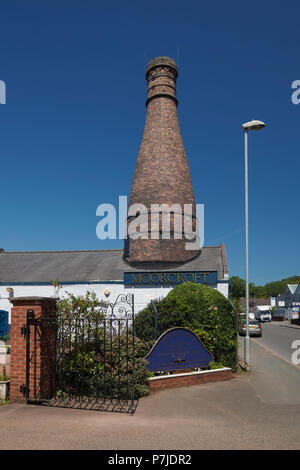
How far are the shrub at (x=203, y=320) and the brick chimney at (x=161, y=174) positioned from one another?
1113 centimetres

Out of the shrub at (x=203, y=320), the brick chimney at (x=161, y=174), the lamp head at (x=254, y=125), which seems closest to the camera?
the shrub at (x=203, y=320)

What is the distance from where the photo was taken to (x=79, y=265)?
81.5 ft

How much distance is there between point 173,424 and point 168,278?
589 inches

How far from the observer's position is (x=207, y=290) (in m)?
12.1

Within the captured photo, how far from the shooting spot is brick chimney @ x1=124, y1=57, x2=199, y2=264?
22562mm

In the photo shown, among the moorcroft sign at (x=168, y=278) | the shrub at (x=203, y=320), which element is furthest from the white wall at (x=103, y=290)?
the shrub at (x=203, y=320)

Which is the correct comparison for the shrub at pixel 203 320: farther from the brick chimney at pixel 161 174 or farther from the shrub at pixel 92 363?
the brick chimney at pixel 161 174

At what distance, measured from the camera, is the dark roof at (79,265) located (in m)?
22.2

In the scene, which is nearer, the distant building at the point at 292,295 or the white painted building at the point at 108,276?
the white painted building at the point at 108,276

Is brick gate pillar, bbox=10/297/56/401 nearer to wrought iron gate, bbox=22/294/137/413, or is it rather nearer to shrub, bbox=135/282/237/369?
wrought iron gate, bbox=22/294/137/413

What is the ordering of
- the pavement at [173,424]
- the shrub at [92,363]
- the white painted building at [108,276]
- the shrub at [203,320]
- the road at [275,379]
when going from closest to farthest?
the pavement at [173,424]
the shrub at [92,363]
the road at [275,379]
the shrub at [203,320]
the white painted building at [108,276]

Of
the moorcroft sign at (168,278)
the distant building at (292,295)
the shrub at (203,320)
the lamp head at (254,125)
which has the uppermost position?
the lamp head at (254,125)
